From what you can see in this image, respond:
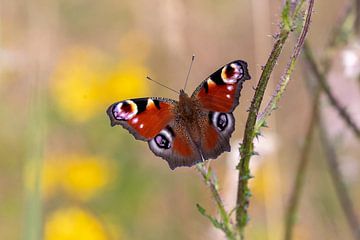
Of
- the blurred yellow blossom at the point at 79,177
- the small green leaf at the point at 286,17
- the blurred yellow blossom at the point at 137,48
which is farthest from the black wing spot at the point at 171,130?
the blurred yellow blossom at the point at 137,48

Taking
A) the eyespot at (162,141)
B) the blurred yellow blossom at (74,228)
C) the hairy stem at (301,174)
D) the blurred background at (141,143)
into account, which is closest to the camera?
the eyespot at (162,141)

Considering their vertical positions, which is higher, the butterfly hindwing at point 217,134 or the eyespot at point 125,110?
the eyespot at point 125,110

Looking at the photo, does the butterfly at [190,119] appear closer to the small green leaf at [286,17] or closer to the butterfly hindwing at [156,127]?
the butterfly hindwing at [156,127]

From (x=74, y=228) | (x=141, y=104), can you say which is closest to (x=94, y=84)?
(x=74, y=228)

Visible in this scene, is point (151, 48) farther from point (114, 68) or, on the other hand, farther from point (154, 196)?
point (154, 196)

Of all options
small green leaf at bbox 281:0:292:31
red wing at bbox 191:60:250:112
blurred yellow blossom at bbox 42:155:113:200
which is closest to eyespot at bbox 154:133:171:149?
red wing at bbox 191:60:250:112

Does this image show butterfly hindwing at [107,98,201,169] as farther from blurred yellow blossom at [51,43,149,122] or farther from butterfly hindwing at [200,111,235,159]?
blurred yellow blossom at [51,43,149,122]
